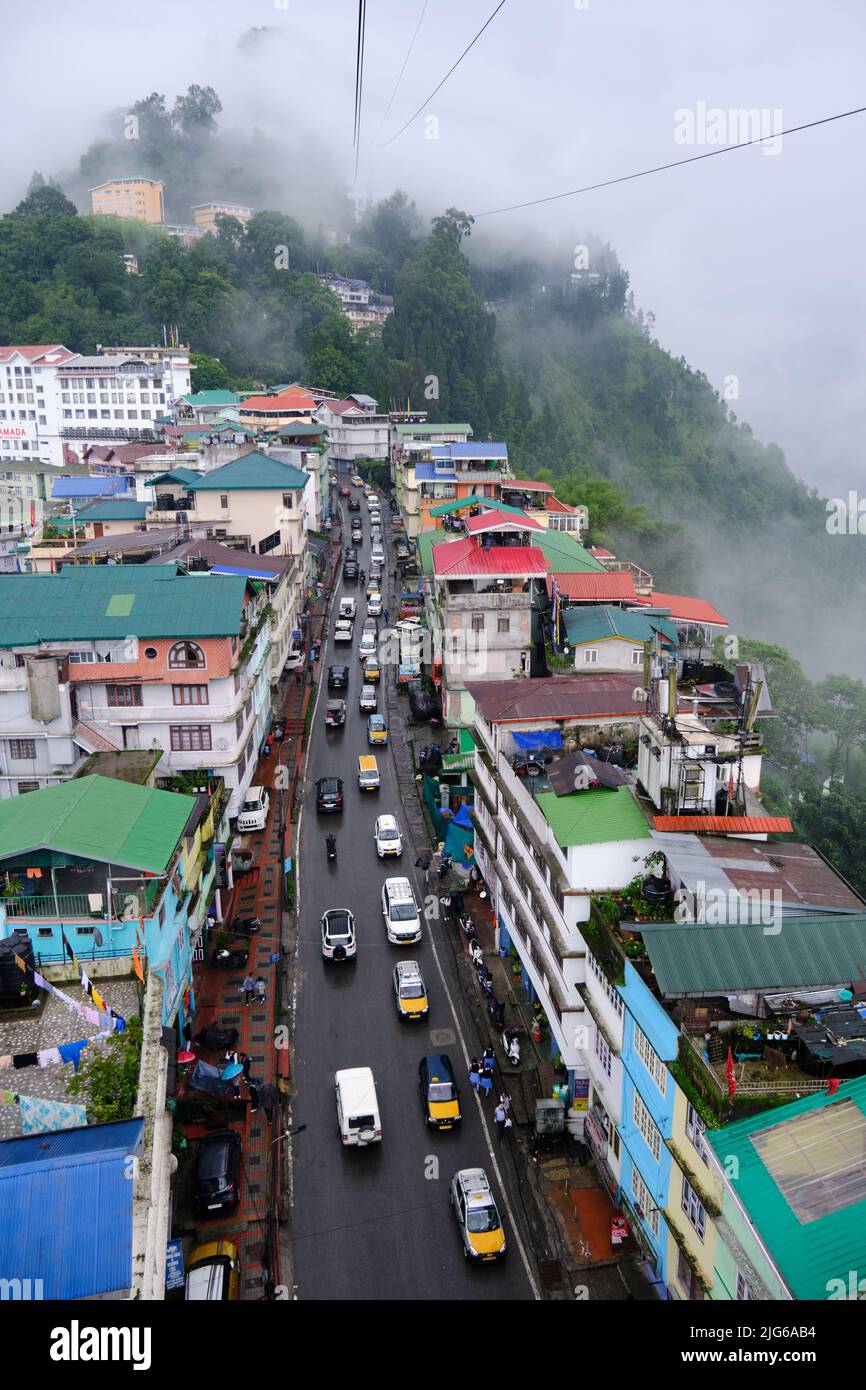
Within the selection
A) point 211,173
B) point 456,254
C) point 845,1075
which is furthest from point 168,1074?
point 211,173

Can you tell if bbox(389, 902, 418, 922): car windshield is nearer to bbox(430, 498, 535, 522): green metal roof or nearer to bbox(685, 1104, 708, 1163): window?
bbox(685, 1104, 708, 1163): window

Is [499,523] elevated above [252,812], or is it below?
above

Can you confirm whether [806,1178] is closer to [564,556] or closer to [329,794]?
[329,794]

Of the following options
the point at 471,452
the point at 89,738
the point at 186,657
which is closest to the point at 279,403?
the point at 471,452

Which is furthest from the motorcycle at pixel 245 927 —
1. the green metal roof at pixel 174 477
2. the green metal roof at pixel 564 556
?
the green metal roof at pixel 174 477

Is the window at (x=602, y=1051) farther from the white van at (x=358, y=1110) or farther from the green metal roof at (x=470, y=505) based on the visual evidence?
the green metal roof at (x=470, y=505)

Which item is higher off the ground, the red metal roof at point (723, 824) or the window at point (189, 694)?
the window at point (189, 694)
